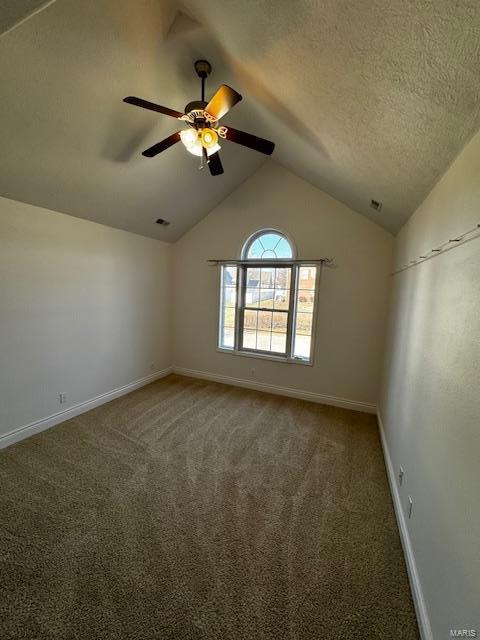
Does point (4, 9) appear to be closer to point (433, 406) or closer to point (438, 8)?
point (438, 8)

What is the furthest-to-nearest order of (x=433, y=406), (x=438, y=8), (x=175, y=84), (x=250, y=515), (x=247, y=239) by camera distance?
(x=247, y=239) < (x=175, y=84) < (x=250, y=515) < (x=433, y=406) < (x=438, y=8)

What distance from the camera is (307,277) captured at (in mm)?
3771

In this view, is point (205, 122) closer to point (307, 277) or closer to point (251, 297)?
point (307, 277)

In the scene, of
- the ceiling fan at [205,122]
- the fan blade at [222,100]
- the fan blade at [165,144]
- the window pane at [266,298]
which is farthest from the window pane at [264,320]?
the fan blade at [222,100]

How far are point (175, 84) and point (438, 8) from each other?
6.48 ft

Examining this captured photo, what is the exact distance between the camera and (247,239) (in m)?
3.99

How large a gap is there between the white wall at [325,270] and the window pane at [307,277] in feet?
0.59

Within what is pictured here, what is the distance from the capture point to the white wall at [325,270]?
11.0 feet

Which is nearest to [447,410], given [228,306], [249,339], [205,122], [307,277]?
[205,122]

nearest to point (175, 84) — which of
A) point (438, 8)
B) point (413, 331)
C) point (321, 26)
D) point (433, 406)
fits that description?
point (321, 26)

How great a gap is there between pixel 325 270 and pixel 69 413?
3683mm

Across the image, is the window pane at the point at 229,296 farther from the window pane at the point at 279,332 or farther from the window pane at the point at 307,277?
the window pane at the point at 307,277

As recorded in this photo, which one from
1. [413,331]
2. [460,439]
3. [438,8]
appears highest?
[438,8]

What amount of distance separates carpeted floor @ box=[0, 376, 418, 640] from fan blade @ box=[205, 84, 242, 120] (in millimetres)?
2763
